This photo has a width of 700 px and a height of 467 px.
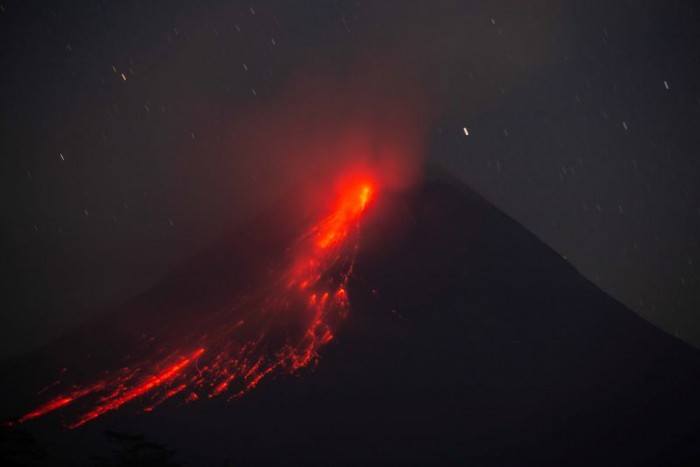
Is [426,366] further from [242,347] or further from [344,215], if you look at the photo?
[344,215]

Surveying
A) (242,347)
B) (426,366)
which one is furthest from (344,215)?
(426,366)

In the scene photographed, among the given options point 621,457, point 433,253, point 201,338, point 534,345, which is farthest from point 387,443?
point 433,253

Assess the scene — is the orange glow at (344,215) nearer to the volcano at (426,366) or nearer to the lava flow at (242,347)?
the volcano at (426,366)

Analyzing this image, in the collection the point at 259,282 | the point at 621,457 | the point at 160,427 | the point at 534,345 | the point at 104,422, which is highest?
the point at 259,282

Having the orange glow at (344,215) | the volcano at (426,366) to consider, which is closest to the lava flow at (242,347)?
the volcano at (426,366)

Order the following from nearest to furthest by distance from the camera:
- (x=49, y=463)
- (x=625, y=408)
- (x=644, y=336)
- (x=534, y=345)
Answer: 1. (x=49, y=463)
2. (x=625, y=408)
3. (x=534, y=345)
4. (x=644, y=336)

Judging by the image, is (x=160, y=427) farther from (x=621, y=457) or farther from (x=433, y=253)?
(x=433, y=253)

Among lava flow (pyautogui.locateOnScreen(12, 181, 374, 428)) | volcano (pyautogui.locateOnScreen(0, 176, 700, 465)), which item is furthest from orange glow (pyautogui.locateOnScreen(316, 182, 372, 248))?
lava flow (pyautogui.locateOnScreen(12, 181, 374, 428))
